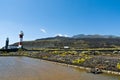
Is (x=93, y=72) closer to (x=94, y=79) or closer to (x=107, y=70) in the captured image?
(x=107, y=70)

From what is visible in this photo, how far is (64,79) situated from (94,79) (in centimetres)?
294

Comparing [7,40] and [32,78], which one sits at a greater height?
[7,40]

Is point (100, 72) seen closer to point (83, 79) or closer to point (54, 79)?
point (83, 79)

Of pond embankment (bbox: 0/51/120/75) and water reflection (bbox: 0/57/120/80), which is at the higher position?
pond embankment (bbox: 0/51/120/75)

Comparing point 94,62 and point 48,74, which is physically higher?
point 94,62

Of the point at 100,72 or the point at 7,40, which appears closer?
the point at 100,72

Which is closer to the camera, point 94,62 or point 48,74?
point 48,74

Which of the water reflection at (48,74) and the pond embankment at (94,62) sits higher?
the pond embankment at (94,62)

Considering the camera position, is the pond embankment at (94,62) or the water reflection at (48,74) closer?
the water reflection at (48,74)

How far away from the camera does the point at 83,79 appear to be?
2262cm

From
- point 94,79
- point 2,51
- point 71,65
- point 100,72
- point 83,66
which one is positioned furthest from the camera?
point 2,51

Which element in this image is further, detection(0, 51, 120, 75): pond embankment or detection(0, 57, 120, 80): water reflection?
detection(0, 51, 120, 75): pond embankment

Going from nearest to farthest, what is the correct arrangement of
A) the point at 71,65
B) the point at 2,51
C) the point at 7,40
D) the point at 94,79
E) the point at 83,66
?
the point at 94,79 → the point at 83,66 → the point at 71,65 → the point at 2,51 → the point at 7,40

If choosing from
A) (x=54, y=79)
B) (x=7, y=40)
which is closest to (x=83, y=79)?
(x=54, y=79)
